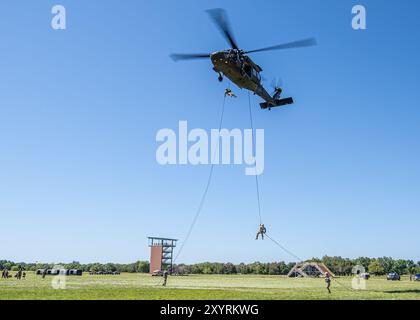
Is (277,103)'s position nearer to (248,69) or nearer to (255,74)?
(255,74)

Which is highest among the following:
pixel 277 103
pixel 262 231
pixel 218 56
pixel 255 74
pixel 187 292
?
pixel 255 74

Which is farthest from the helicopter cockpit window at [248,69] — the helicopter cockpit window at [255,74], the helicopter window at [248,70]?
the helicopter cockpit window at [255,74]

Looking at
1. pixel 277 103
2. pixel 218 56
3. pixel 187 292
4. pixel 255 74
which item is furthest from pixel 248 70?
pixel 187 292

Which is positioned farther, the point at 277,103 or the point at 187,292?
the point at 277,103

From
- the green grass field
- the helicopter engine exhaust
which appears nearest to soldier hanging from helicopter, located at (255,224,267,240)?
the green grass field

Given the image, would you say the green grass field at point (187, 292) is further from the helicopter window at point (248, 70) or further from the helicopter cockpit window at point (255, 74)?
the helicopter cockpit window at point (255, 74)

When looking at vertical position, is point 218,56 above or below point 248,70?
below

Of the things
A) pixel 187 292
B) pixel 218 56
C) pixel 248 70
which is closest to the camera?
pixel 218 56

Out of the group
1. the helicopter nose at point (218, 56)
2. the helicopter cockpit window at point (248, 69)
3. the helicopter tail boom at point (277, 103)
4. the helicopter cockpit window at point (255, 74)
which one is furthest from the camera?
the helicopter tail boom at point (277, 103)

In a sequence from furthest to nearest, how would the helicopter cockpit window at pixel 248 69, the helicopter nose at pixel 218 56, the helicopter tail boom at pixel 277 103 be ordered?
1. the helicopter tail boom at pixel 277 103
2. the helicopter cockpit window at pixel 248 69
3. the helicopter nose at pixel 218 56
